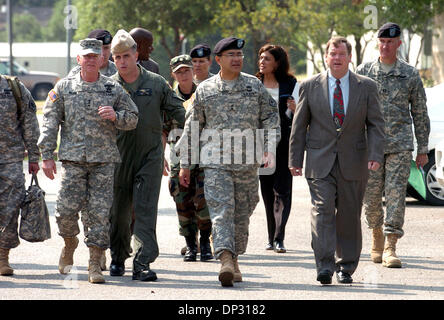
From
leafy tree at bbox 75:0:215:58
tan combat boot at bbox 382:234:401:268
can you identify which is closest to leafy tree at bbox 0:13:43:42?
leafy tree at bbox 75:0:215:58

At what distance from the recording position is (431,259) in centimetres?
1022

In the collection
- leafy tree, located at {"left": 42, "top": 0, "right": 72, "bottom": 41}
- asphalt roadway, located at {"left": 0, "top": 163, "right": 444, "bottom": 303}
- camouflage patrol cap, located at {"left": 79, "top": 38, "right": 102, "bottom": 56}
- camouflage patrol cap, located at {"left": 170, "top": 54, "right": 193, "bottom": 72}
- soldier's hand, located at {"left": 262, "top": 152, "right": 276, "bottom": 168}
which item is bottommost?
asphalt roadway, located at {"left": 0, "top": 163, "right": 444, "bottom": 303}

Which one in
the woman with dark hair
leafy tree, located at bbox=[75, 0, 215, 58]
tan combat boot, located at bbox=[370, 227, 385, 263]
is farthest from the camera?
leafy tree, located at bbox=[75, 0, 215, 58]

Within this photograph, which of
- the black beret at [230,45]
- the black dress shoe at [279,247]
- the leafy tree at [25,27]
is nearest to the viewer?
the black beret at [230,45]

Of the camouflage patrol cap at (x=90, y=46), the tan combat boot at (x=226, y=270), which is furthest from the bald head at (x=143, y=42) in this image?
the tan combat boot at (x=226, y=270)

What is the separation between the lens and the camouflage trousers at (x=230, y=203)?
28.1ft

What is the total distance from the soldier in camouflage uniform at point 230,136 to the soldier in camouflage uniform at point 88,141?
60 centimetres

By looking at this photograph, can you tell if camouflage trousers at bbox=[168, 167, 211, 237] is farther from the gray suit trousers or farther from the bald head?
the gray suit trousers

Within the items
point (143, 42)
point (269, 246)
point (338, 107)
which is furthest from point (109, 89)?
point (269, 246)

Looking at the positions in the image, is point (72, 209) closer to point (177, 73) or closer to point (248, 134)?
point (248, 134)

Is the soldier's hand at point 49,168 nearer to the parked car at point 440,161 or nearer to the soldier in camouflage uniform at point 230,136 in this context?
the soldier in camouflage uniform at point 230,136

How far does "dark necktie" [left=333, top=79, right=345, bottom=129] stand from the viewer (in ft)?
28.4

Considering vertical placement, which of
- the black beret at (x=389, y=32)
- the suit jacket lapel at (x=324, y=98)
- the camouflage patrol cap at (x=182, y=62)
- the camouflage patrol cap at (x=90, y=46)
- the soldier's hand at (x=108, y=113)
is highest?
the black beret at (x=389, y=32)

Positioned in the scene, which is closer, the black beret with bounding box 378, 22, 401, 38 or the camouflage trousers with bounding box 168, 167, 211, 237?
the black beret with bounding box 378, 22, 401, 38
